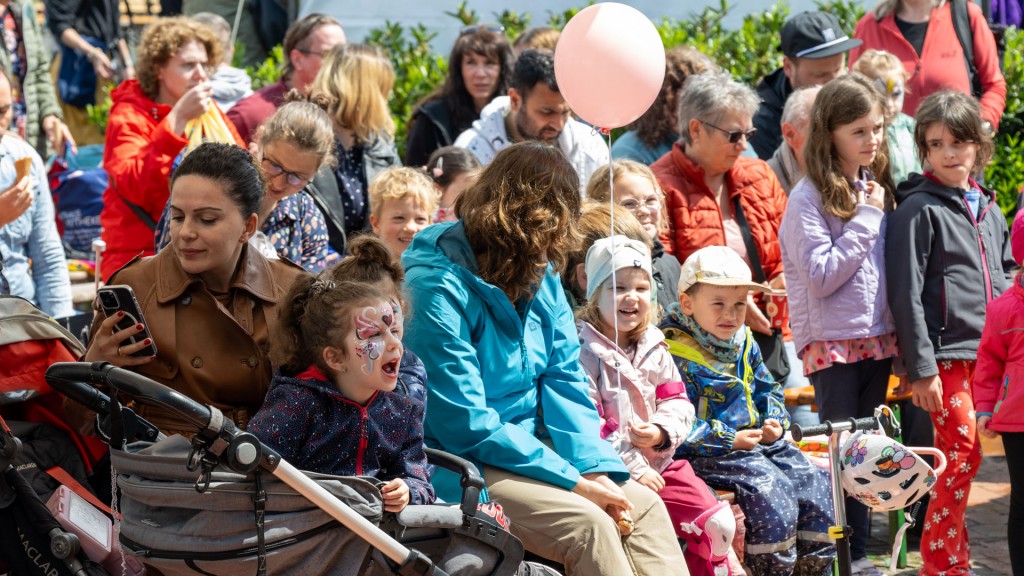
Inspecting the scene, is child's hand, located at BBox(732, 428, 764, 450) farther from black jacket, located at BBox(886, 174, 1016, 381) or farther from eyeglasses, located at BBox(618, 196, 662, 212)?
eyeglasses, located at BBox(618, 196, 662, 212)

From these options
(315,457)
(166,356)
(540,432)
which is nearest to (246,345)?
(166,356)

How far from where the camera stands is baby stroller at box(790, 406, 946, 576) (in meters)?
4.71

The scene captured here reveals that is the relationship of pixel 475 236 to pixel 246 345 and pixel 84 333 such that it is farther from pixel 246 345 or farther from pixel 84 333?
pixel 84 333

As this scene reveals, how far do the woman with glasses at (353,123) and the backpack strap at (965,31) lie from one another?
380cm

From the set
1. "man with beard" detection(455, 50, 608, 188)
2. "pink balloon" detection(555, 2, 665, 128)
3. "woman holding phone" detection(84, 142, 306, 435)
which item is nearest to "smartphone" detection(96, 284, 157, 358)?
"woman holding phone" detection(84, 142, 306, 435)

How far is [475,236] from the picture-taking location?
4461 millimetres

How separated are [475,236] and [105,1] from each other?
6.43m

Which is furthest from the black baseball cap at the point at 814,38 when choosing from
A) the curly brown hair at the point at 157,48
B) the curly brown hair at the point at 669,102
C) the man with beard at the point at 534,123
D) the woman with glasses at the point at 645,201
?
the curly brown hair at the point at 157,48

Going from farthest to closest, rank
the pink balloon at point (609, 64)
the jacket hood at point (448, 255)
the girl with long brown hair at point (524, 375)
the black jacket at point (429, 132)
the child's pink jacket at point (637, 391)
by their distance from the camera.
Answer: the black jacket at point (429, 132)
the pink balloon at point (609, 64)
the child's pink jacket at point (637, 391)
the jacket hood at point (448, 255)
the girl with long brown hair at point (524, 375)

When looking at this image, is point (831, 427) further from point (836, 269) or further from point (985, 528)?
point (985, 528)

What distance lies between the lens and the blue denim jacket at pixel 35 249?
5629 millimetres

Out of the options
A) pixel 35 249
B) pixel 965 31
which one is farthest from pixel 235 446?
pixel 965 31

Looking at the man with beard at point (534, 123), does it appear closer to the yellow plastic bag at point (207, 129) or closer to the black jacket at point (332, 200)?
the black jacket at point (332, 200)

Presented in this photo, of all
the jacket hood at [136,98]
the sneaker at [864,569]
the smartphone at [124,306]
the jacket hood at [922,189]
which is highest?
the smartphone at [124,306]
